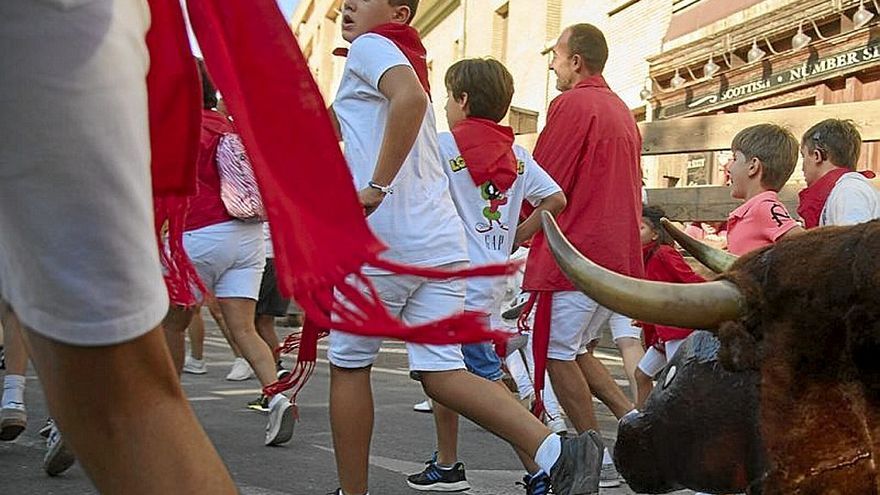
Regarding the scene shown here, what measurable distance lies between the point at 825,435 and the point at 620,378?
7.59 meters

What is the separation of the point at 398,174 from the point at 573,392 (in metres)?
1.59

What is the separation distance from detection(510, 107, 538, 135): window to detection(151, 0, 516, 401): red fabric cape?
9.14 metres

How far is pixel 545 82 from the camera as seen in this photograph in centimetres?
2533

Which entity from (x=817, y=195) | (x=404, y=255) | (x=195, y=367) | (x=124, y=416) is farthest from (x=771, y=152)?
(x=195, y=367)

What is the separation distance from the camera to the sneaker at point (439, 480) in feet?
15.3

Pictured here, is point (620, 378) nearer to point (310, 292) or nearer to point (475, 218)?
point (475, 218)

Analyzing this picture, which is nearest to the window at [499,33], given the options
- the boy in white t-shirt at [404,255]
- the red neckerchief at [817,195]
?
the red neckerchief at [817,195]

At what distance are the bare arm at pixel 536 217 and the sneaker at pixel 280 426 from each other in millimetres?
1299

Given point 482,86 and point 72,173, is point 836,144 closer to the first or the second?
point 482,86

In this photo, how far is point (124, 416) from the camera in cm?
144

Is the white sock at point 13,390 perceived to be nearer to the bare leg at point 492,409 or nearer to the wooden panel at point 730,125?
the bare leg at point 492,409

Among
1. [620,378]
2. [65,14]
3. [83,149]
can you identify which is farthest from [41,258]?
[620,378]

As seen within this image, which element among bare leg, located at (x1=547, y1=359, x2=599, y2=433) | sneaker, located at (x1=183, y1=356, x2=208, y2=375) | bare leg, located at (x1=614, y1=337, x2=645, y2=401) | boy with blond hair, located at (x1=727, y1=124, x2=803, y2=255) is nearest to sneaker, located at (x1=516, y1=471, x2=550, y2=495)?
bare leg, located at (x1=547, y1=359, x2=599, y2=433)

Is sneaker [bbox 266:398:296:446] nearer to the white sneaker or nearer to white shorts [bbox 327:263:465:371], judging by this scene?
white shorts [bbox 327:263:465:371]
